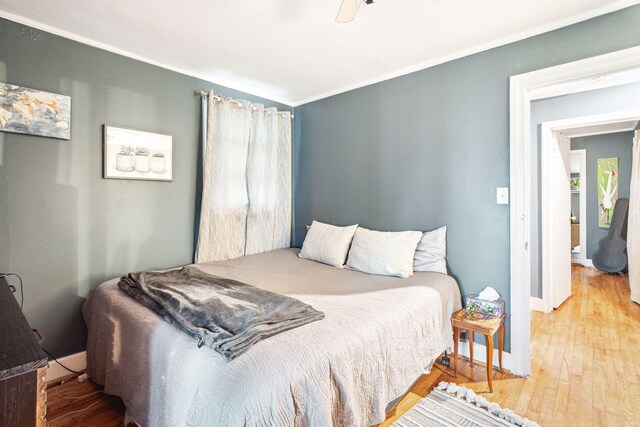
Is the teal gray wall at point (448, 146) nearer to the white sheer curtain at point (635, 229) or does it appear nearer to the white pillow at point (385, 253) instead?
the white pillow at point (385, 253)

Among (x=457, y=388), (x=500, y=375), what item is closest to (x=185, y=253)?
(x=457, y=388)

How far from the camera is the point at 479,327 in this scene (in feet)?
6.57

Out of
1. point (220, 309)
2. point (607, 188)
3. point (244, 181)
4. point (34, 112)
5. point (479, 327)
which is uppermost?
point (34, 112)

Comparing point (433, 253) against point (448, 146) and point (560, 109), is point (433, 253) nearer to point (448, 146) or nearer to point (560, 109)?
point (448, 146)

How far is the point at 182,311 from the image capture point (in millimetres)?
1529

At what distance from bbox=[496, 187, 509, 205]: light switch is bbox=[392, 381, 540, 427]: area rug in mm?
1275

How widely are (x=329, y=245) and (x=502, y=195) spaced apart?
1.42 meters

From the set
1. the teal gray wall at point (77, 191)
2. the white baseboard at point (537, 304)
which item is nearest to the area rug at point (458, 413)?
the white baseboard at point (537, 304)

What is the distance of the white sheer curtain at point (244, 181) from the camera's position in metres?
2.89

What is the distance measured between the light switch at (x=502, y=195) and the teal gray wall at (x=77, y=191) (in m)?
2.57

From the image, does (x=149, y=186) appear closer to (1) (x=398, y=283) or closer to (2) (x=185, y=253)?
(2) (x=185, y=253)

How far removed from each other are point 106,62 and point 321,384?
266 cm

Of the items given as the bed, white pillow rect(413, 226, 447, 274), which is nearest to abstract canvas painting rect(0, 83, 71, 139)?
the bed

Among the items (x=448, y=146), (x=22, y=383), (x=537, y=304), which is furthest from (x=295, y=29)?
(x=537, y=304)
